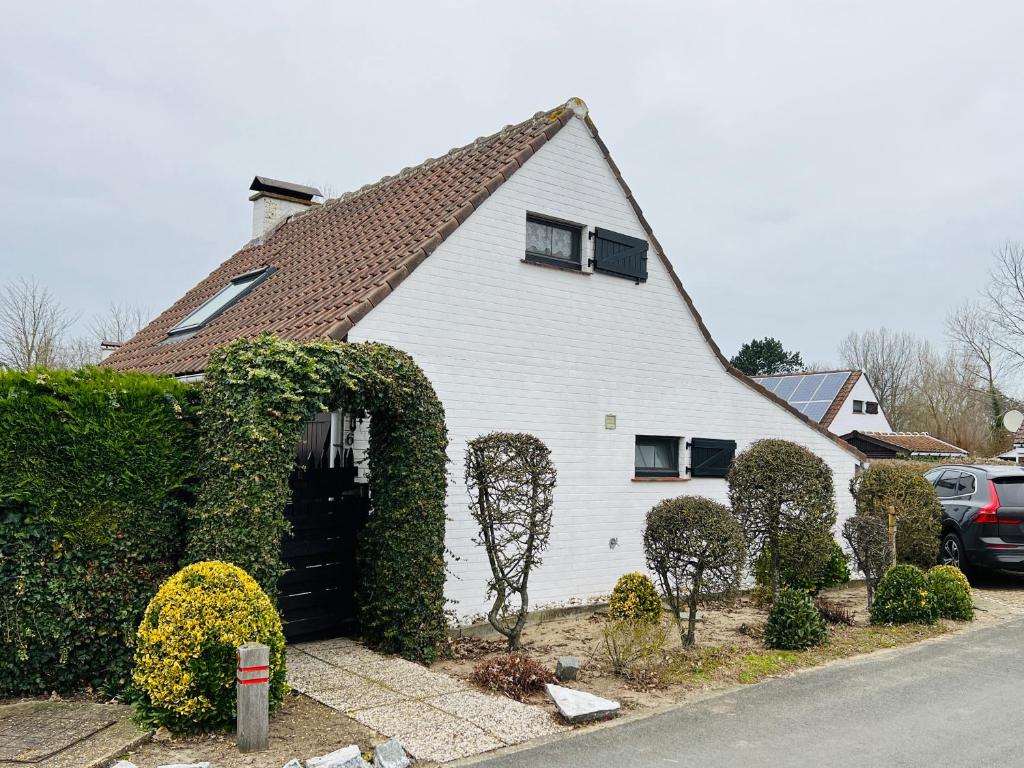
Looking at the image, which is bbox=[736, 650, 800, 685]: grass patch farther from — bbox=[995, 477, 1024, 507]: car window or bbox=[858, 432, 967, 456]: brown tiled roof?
bbox=[858, 432, 967, 456]: brown tiled roof

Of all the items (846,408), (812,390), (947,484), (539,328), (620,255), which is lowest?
(947,484)

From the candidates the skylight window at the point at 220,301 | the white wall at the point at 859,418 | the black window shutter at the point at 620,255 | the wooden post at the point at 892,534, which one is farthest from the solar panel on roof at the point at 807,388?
the skylight window at the point at 220,301

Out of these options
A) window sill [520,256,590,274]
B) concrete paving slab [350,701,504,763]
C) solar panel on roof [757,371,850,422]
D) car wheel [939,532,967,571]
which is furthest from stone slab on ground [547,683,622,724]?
solar panel on roof [757,371,850,422]

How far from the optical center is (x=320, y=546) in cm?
786

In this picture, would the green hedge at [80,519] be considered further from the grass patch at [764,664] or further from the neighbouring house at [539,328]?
the grass patch at [764,664]

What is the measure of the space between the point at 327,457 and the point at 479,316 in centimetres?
247

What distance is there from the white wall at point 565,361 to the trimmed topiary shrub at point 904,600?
9.49 ft

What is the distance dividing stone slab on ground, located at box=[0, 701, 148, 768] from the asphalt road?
8.00 feet

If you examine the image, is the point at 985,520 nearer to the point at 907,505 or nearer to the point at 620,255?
the point at 907,505

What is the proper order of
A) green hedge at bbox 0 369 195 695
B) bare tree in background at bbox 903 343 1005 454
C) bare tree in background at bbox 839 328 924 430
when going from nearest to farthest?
1. green hedge at bbox 0 369 195 695
2. bare tree in background at bbox 903 343 1005 454
3. bare tree in background at bbox 839 328 924 430

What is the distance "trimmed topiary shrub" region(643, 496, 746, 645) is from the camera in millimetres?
7766

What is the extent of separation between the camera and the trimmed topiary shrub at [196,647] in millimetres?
5180

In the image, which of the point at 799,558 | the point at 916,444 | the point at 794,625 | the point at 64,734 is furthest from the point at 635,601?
the point at 916,444

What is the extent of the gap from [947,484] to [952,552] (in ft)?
4.55
